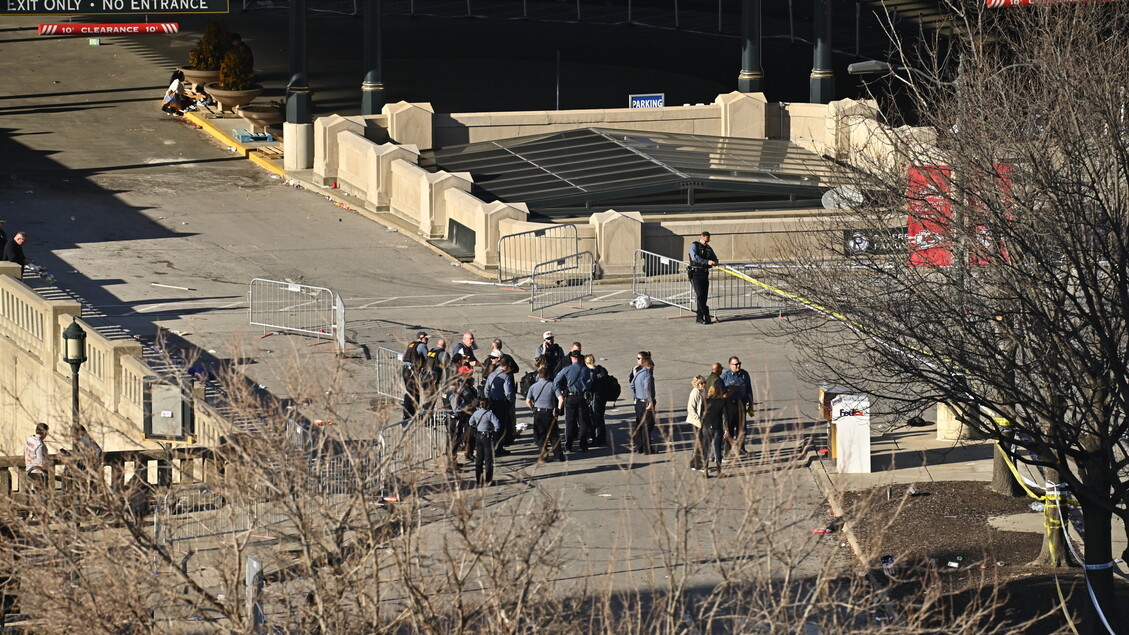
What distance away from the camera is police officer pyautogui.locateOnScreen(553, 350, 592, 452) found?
967 inches

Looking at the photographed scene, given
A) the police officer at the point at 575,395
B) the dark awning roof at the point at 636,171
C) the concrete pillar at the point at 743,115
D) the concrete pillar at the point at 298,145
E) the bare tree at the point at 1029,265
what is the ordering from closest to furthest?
the bare tree at the point at 1029,265, the police officer at the point at 575,395, the dark awning roof at the point at 636,171, the concrete pillar at the point at 298,145, the concrete pillar at the point at 743,115

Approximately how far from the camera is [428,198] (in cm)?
3859

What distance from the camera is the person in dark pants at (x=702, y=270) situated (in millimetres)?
31234

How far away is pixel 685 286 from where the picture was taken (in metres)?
34.1

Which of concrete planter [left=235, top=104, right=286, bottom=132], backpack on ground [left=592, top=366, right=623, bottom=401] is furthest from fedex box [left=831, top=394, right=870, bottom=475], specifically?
concrete planter [left=235, top=104, right=286, bottom=132]

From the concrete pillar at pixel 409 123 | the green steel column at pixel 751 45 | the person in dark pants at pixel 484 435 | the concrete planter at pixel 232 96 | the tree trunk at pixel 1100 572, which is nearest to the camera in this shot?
the tree trunk at pixel 1100 572

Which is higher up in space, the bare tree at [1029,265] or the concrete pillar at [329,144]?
the concrete pillar at [329,144]

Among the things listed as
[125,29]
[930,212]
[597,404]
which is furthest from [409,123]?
[930,212]

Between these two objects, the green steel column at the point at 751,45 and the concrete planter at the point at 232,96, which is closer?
the green steel column at the point at 751,45

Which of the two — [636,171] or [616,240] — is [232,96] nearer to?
[636,171]

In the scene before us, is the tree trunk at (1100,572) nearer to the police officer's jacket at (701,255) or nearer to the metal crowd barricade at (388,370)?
the metal crowd barricade at (388,370)

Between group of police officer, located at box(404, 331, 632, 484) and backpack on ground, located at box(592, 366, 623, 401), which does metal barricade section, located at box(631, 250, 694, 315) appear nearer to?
group of police officer, located at box(404, 331, 632, 484)

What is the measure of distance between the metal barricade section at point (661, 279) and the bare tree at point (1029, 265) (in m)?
13.0

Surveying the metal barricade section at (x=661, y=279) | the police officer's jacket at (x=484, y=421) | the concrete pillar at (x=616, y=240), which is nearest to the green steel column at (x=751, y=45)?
the concrete pillar at (x=616, y=240)
